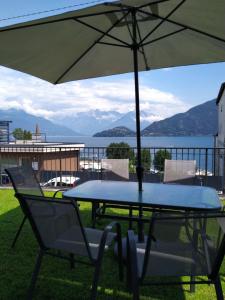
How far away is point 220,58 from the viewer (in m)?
4.07

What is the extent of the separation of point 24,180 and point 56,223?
1607mm

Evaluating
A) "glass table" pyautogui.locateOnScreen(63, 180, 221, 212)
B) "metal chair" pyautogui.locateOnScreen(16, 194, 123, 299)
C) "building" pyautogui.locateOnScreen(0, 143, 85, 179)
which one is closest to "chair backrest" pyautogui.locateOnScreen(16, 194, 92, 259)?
"metal chair" pyautogui.locateOnScreen(16, 194, 123, 299)

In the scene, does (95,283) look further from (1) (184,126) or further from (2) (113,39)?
(1) (184,126)

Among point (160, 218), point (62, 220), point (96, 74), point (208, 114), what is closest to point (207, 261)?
point (160, 218)

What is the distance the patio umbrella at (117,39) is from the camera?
9.72 ft

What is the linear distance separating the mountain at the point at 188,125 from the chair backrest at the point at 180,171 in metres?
130

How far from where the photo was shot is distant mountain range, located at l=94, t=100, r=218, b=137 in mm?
146988

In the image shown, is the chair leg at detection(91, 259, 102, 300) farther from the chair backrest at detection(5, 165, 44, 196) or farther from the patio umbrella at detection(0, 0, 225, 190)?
the chair backrest at detection(5, 165, 44, 196)

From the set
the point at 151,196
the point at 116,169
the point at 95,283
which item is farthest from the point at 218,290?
the point at 116,169

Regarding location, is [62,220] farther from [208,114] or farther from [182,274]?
[208,114]

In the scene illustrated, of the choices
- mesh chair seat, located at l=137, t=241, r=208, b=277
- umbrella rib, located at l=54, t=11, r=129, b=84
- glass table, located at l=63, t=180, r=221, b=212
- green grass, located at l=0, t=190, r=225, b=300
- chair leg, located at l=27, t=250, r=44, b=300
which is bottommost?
green grass, located at l=0, t=190, r=225, b=300

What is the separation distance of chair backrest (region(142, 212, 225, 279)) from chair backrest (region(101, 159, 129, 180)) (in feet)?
9.75

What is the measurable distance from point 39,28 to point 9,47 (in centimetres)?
47

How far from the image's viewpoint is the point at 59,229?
96.3 inches
